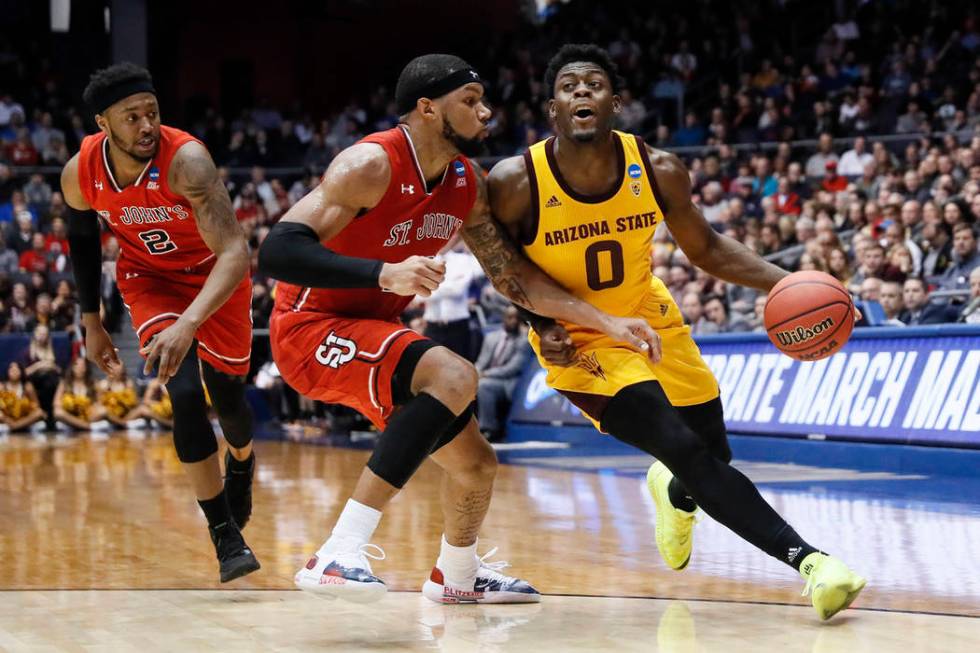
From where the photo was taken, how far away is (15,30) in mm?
24469

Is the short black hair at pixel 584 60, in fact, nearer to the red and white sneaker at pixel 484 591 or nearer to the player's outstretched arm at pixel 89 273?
the red and white sneaker at pixel 484 591

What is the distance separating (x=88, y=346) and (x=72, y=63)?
18513mm

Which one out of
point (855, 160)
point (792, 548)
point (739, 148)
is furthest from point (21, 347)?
point (792, 548)

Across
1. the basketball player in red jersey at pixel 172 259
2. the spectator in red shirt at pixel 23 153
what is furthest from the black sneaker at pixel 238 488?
the spectator in red shirt at pixel 23 153

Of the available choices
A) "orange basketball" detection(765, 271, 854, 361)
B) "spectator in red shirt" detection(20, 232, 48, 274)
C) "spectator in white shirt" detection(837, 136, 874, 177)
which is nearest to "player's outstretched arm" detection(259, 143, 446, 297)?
"orange basketball" detection(765, 271, 854, 361)

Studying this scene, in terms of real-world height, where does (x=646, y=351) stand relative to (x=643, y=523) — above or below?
above

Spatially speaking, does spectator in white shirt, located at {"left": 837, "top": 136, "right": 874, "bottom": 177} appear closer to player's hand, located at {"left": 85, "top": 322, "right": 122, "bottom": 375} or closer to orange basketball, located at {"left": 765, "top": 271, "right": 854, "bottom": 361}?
orange basketball, located at {"left": 765, "top": 271, "right": 854, "bottom": 361}

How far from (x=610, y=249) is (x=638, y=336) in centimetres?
51

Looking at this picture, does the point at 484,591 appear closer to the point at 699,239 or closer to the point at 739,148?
the point at 699,239

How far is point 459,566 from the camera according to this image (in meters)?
4.79

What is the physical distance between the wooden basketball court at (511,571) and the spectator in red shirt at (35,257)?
899cm

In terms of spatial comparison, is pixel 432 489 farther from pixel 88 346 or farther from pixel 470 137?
pixel 470 137

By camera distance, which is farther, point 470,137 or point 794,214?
point 794,214

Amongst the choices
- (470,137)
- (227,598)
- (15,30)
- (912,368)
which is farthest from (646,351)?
(15,30)
